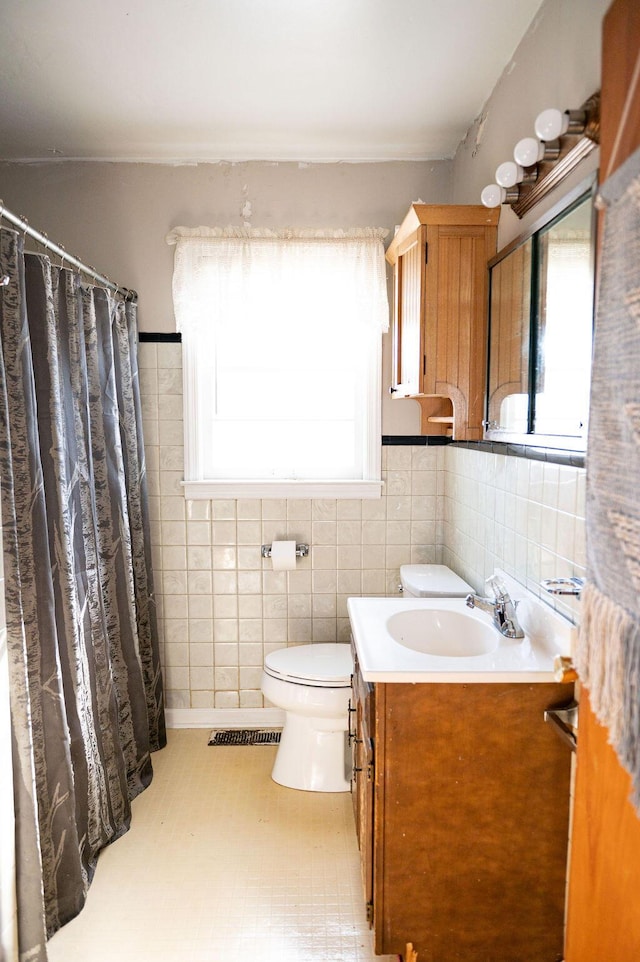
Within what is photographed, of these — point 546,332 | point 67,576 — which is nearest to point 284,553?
point 67,576

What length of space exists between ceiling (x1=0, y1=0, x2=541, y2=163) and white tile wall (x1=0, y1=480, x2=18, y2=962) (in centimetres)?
158

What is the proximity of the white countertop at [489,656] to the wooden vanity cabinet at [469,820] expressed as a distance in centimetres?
3

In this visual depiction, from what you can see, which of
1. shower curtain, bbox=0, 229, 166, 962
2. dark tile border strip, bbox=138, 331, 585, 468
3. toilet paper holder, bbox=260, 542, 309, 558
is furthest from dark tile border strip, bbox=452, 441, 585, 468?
shower curtain, bbox=0, 229, 166, 962

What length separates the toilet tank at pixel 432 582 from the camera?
2.26m

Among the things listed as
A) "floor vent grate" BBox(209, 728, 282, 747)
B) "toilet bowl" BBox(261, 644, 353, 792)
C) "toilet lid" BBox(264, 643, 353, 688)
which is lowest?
"floor vent grate" BBox(209, 728, 282, 747)

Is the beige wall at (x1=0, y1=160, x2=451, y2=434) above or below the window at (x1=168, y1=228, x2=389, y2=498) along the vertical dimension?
above

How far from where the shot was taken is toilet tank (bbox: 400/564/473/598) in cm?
226

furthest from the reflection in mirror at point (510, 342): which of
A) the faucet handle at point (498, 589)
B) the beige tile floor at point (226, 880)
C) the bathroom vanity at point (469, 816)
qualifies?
the beige tile floor at point (226, 880)

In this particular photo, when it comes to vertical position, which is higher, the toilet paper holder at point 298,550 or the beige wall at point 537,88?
the beige wall at point 537,88

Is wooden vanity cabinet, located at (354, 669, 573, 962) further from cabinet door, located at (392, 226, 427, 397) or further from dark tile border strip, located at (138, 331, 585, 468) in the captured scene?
cabinet door, located at (392, 226, 427, 397)

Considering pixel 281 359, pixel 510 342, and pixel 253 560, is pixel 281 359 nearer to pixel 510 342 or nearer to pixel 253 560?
pixel 253 560

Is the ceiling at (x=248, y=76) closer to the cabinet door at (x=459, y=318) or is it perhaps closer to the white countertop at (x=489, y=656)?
the cabinet door at (x=459, y=318)

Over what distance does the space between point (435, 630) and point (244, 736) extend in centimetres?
129

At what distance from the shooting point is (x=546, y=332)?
1.53m
